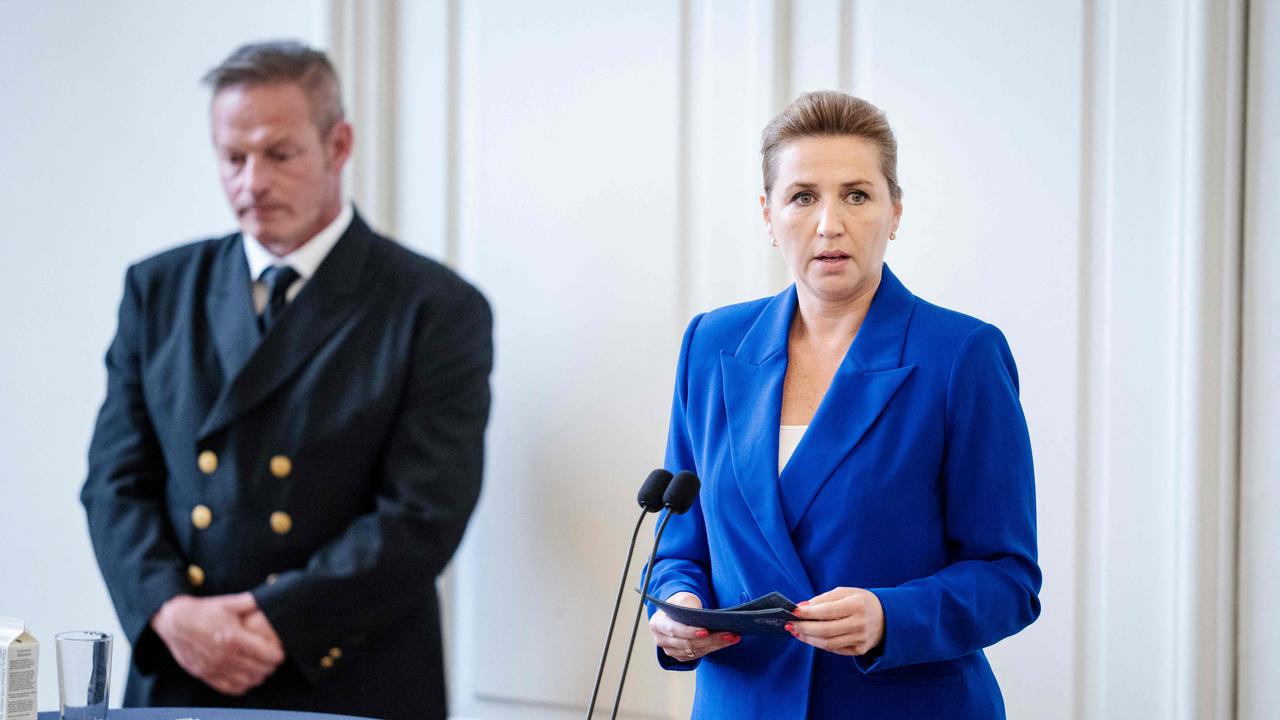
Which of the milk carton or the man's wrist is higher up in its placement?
the milk carton

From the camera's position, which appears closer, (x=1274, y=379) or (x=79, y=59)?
(x=1274, y=379)

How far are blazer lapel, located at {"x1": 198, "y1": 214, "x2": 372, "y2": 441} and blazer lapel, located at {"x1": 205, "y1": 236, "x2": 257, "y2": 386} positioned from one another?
23 millimetres

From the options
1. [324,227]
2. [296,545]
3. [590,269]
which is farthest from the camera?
[590,269]

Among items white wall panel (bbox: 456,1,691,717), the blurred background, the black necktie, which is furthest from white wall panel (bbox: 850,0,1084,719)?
the black necktie

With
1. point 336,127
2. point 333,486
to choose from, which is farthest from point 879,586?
point 336,127

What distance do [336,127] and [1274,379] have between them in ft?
5.71

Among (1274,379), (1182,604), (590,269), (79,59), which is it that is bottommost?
(1182,604)

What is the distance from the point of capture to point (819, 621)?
1.46m

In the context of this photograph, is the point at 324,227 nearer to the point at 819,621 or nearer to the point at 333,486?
the point at 333,486

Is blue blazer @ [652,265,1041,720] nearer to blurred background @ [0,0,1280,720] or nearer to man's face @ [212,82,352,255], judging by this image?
blurred background @ [0,0,1280,720]

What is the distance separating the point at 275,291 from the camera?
7.78 feet

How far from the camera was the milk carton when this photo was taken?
1512mm

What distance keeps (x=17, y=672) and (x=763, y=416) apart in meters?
0.97

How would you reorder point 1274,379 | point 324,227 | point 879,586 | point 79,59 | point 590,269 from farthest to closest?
point 79,59 < point 590,269 < point 324,227 < point 1274,379 < point 879,586
